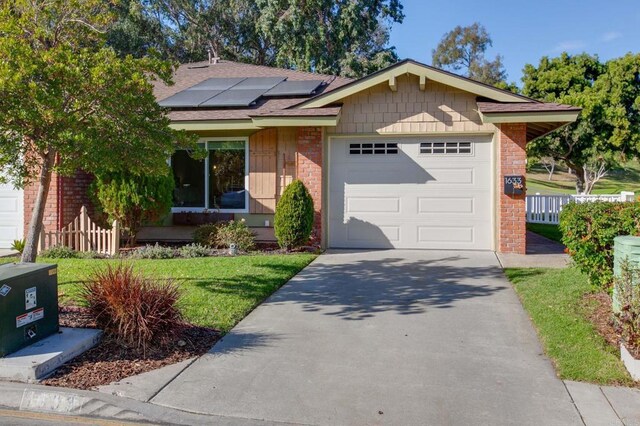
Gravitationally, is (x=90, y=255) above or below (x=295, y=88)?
below

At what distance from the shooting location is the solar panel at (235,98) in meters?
12.8

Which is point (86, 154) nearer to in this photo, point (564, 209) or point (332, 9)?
point (564, 209)

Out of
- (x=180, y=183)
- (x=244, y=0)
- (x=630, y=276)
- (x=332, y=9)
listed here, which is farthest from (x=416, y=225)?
(x=244, y=0)

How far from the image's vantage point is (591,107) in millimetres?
24578

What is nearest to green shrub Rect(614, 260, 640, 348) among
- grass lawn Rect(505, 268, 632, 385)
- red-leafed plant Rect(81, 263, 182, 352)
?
grass lawn Rect(505, 268, 632, 385)

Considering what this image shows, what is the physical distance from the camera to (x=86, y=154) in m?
6.11

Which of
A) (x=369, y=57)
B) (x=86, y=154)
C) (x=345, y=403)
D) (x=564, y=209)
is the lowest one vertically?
(x=345, y=403)

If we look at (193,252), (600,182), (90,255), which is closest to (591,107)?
(193,252)

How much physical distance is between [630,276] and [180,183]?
10735 millimetres

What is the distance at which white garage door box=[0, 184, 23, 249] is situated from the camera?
502 inches

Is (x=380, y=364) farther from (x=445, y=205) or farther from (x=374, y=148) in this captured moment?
(x=374, y=148)

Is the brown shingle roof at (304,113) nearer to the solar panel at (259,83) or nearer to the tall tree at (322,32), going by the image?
the solar panel at (259,83)

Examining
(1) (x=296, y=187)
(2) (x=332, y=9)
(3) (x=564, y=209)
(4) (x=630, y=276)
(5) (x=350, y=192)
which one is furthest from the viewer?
(2) (x=332, y=9)

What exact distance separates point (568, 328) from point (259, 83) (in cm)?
1128
